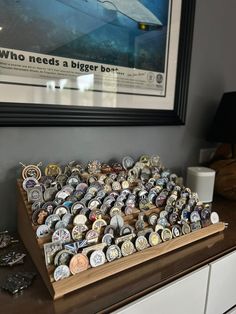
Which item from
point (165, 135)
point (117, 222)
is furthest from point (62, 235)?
point (165, 135)

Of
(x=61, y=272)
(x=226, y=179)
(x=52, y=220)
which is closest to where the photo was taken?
(x=61, y=272)

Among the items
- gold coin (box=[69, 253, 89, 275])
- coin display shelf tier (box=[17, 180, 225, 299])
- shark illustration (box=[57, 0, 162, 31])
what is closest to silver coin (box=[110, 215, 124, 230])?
coin display shelf tier (box=[17, 180, 225, 299])

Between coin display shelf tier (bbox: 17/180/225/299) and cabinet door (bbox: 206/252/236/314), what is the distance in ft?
0.32

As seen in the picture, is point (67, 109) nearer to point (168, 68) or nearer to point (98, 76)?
point (98, 76)

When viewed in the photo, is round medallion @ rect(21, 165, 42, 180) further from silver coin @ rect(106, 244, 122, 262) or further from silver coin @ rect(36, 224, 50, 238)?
silver coin @ rect(106, 244, 122, 262)

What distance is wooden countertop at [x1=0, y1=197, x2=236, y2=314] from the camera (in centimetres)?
58

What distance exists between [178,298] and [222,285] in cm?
21

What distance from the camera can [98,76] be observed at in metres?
1.01

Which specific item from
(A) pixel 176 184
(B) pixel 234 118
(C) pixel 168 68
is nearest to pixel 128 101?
(C) pixel 168 68

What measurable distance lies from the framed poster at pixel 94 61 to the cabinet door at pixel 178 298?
0.61 m

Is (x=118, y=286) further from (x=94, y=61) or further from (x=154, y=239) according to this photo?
(x=94, y=61)

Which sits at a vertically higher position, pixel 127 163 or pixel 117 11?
pixel 117 11

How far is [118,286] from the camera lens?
648mm

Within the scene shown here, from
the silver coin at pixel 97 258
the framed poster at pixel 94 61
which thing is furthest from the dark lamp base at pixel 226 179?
the silver coin at pixel 97 258
